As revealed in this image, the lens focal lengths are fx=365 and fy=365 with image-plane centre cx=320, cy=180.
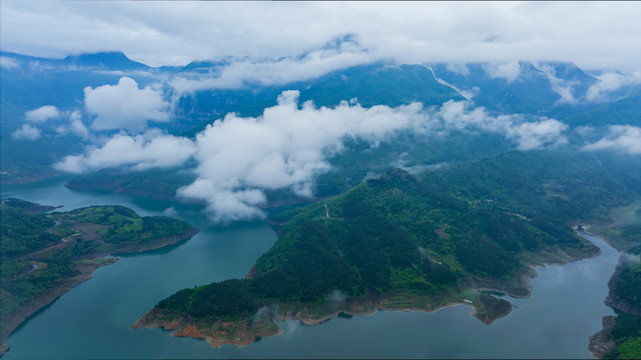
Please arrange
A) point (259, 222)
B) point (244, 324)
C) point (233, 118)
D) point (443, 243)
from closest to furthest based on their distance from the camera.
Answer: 1. point (244, 324)
2. point (443, 243)
3. point (259, 222)
4. point (233, 118)

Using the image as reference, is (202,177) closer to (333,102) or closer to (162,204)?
(162,204)

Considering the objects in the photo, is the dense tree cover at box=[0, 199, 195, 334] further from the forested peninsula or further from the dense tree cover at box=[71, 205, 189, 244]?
the forested peninsula

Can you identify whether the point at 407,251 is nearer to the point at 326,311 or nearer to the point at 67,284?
the point at 326,311

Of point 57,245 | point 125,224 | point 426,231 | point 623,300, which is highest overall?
point 426,231

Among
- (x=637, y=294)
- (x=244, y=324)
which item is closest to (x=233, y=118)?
(x=244, y=324)

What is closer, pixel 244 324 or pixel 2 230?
pixel 244 324

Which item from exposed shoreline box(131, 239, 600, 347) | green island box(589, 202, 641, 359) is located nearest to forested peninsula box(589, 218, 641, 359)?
green island box(589, 202, 641, 359)

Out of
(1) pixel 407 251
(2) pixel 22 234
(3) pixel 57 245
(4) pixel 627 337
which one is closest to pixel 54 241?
(3) pixel 57 245
